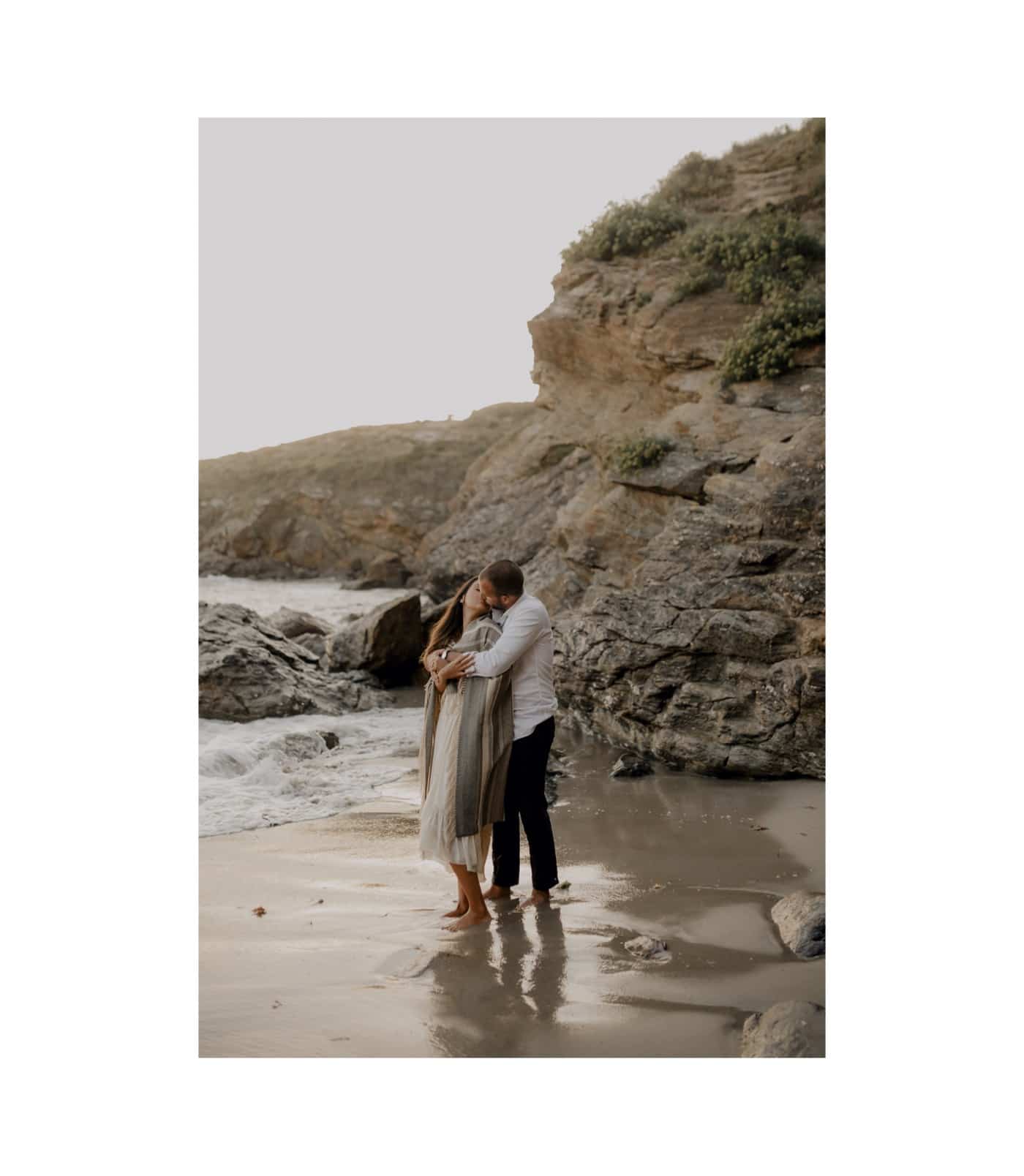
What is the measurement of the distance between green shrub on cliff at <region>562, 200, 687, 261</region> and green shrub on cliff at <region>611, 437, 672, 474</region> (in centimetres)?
328

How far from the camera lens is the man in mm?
4500

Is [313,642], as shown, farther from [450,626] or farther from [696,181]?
[450,626]

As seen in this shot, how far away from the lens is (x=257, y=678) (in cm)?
962

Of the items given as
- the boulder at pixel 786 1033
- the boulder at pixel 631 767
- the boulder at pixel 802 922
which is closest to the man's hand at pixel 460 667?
the boulder at pixel 802 922

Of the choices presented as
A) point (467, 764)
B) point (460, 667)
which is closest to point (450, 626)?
point (460, 667)

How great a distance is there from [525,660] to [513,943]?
1225 mm

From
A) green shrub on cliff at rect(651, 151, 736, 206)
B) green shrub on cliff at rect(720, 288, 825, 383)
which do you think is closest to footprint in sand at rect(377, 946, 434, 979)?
green shrub on cliff at rect(720, 288, 825, 383)

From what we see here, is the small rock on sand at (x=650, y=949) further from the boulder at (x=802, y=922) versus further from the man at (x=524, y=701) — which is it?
the man at (x=524, y=701)

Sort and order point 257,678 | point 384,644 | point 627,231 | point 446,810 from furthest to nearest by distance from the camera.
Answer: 1. point 627,231
2. point 384,644
3. point 257,678
4. point 446,810

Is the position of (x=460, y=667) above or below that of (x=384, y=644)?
above

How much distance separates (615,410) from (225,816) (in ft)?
26.0

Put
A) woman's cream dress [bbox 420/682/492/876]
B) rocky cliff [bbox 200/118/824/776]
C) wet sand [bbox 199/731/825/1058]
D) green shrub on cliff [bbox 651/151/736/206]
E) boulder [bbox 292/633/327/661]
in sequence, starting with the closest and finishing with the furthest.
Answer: wet sand [bbox 199/731/825/1058], woman's cream dress [bbox 420/682/492/876], rocky cliff [bbox 200/118/824/776], boulder [bbox 292/633/327/661], green shrub on cliff [bbox 651/151/736/206]

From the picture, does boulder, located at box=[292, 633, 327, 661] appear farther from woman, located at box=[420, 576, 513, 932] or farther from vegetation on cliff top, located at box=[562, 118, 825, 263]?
woman, located at box=[420, 576, 513, 932]
